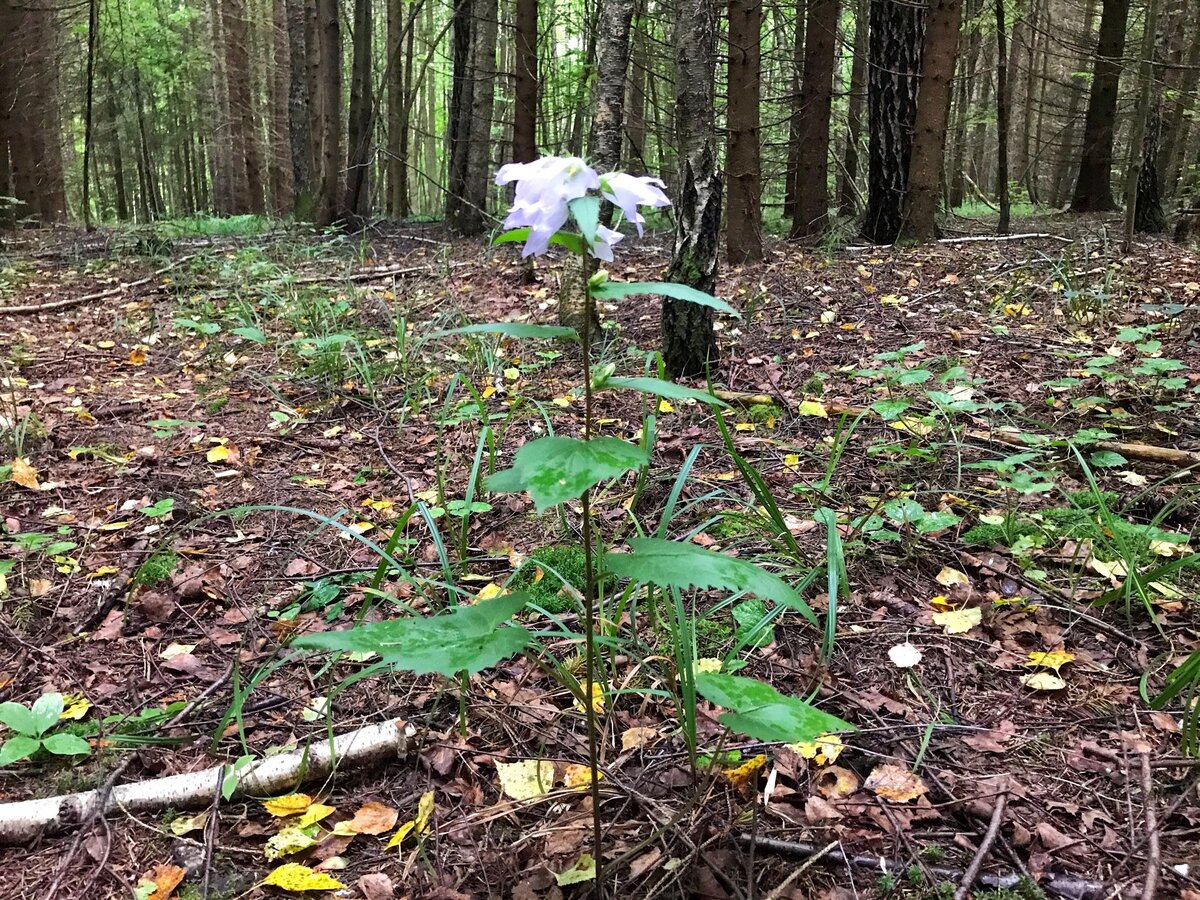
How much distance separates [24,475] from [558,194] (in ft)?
9.44

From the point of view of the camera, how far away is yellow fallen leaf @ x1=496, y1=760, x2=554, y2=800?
1420mm

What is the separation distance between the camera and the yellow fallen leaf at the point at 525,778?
1420 mm

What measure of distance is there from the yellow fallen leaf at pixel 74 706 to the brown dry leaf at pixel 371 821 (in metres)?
0.78

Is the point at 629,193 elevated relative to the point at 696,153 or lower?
lower

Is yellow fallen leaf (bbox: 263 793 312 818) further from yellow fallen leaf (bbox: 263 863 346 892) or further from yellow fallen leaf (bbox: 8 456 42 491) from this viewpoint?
yellow fallen leaf (bbox: 8 456 42 491)

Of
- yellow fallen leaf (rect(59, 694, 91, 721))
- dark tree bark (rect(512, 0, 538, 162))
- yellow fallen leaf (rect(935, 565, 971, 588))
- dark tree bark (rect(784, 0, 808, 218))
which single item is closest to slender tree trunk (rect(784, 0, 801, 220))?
dark tree bark (rect(784, 0, 808, 218))

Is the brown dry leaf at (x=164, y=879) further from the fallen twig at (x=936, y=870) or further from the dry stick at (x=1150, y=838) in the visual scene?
the dry stick at (x=1150, y=838)

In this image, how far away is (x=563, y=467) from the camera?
2.93 ft

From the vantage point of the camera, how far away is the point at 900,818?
128 centimetres

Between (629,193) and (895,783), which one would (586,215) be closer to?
(629,193)

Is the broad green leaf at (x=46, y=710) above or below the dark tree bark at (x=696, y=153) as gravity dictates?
below

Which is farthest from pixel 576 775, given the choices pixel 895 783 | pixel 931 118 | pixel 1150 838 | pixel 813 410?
pixel 931 118

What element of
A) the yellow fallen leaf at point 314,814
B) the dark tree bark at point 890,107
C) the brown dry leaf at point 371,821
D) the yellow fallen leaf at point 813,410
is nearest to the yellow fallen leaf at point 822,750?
the brown dry leaf at point 371,821

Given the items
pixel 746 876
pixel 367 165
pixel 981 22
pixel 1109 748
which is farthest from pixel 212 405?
pixel 981 22
